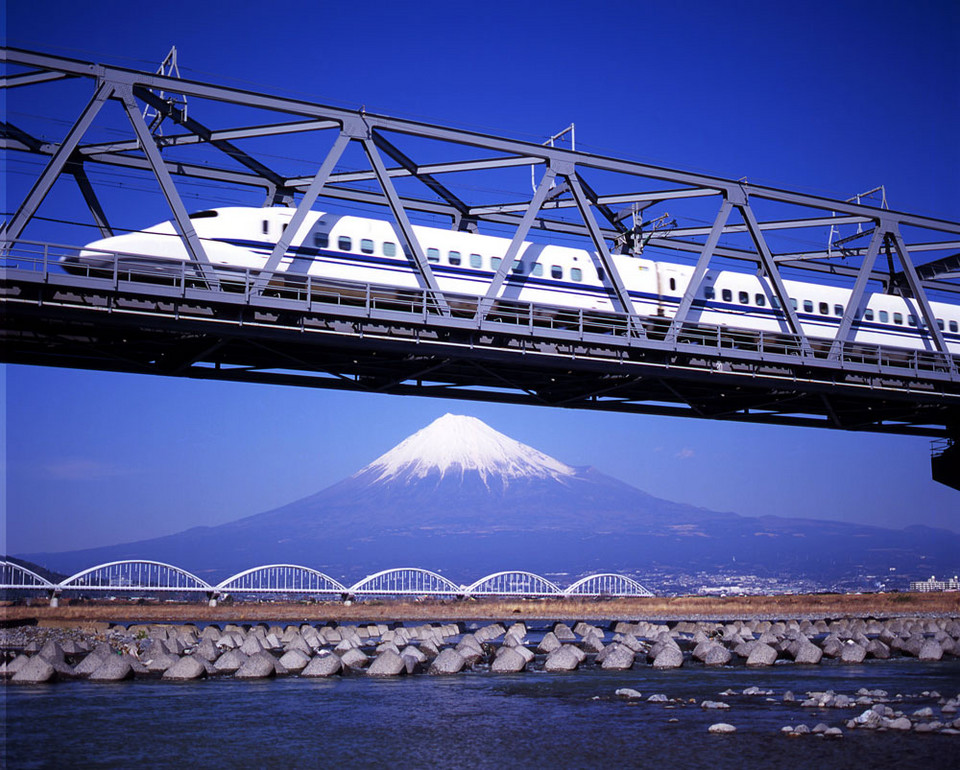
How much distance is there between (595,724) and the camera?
2466cm

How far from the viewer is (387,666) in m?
33.6

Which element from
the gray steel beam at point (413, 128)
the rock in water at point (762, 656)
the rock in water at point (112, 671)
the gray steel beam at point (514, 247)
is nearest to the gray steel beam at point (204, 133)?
the gray steel beam at point (413, 128)

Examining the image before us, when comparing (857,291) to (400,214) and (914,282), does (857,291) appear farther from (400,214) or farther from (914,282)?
(400,214)

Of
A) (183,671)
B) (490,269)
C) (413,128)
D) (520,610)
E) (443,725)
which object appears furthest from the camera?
(520,610)

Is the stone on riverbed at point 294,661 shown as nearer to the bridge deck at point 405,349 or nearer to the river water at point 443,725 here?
the river water at point 443,725

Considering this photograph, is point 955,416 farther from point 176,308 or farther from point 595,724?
point 176,308

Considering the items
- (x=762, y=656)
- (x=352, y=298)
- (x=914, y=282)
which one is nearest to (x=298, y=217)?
(x=352, y=298)

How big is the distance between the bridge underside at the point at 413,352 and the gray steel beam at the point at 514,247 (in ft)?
1.94

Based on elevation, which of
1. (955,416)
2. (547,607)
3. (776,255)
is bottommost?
(547,607)

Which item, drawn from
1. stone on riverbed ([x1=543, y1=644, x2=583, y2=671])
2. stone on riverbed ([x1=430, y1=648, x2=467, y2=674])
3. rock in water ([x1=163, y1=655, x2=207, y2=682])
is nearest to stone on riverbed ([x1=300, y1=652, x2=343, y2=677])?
stone on riverbed ([x1=430, y1=648, x2=467, y2=674])

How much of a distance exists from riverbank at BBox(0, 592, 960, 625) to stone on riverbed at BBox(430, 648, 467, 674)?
2060 centimetres

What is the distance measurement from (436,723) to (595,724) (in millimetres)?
3835

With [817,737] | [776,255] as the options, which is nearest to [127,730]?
[817,737]

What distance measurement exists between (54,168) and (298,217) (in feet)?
25.0
